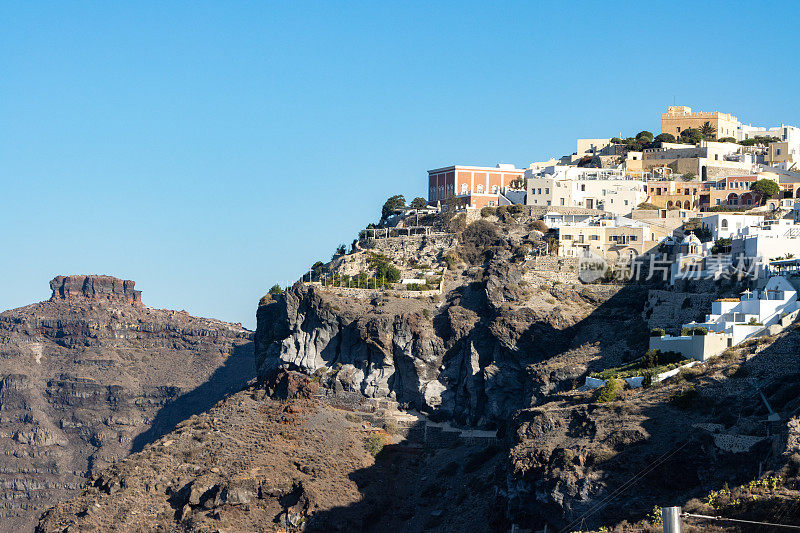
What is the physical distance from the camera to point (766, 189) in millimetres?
107438

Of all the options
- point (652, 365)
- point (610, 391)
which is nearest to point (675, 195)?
point (652, 365)

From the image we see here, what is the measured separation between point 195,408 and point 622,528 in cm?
14798

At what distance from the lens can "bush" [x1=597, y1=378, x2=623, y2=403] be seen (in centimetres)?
7019

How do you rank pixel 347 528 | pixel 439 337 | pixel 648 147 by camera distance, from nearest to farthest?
pixel 347 528 < pixel 439 337 < pixel 648 147

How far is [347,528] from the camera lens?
277 ft

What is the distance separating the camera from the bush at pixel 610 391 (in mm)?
70188

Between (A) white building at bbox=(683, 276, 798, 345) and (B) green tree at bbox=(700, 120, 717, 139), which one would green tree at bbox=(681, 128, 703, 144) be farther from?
(A) white building at bbox=(683, 276, 798, 345)

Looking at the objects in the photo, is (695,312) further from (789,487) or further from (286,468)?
(789,487)

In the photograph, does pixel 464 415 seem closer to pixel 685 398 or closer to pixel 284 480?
pixel 284 480

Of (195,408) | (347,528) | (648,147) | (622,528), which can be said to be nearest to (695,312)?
(347,528)

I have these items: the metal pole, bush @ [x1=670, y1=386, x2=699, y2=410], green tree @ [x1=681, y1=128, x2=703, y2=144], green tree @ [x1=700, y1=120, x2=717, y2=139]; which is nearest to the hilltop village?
bush @ [x1=670, y1=386, x2=699, y2=410]

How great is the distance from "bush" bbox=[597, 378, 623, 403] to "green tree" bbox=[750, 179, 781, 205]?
40.0 meters

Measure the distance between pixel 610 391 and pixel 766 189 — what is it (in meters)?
42.1

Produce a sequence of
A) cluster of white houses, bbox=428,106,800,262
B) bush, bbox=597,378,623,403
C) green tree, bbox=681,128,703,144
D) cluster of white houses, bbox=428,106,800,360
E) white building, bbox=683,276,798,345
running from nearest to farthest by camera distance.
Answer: bush, bbox=597,378,623,403 < white building, bbox=683,276,798,345 < cluster of white houses, bbox=428,106,800,360 < cluster of white houses, bbox=428,106,800,262 < green tree, bbox=681,128,703,144
